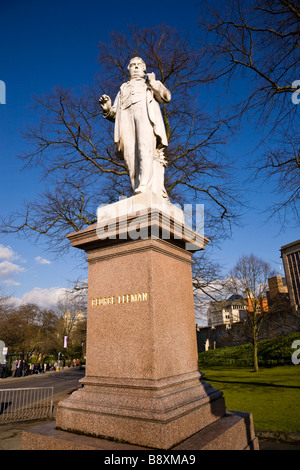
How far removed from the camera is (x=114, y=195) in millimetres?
14766

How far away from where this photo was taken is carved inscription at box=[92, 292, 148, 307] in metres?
3.95

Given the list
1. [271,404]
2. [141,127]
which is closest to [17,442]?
[141,127]

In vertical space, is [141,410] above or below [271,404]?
above

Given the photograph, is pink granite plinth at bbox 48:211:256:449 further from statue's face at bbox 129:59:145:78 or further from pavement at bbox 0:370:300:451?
statue's face at bbox 129:59:145:78

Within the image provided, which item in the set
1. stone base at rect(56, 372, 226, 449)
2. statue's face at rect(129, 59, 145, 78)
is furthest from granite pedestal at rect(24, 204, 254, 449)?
statue's face at rect(129, 59, 145, 78)

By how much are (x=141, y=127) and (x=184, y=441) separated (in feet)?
14.2

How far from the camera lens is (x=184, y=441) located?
10.9 ft

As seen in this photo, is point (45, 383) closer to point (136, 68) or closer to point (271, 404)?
point (271, 404)

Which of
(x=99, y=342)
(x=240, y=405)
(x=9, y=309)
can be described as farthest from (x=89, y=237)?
(x=9, y=309)

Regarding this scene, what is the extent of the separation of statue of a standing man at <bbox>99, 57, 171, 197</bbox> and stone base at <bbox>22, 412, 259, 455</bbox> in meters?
3.34

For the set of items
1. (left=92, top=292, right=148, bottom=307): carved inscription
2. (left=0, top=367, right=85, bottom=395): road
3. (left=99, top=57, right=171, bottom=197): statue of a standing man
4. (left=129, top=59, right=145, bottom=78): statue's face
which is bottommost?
(left=0, top=367, right=85, bottom=395): road

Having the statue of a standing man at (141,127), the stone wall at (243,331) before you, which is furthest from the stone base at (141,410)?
the stone wall at (243,331)

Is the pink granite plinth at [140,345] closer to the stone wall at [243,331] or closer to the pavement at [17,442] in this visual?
the pavement at [17,442]
